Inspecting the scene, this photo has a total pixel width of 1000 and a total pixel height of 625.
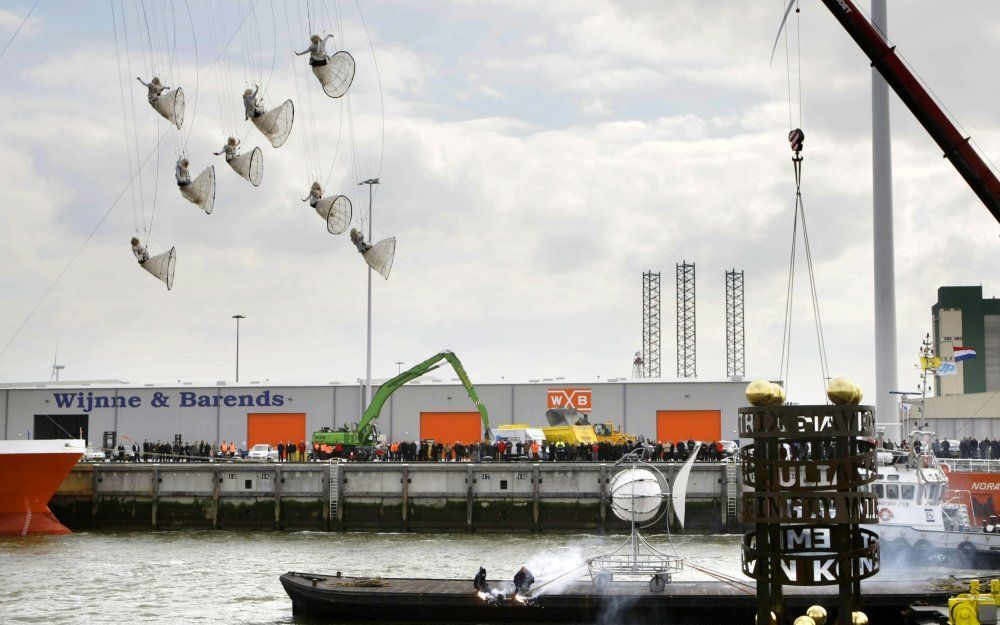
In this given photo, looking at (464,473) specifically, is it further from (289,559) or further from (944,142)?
(944,142)

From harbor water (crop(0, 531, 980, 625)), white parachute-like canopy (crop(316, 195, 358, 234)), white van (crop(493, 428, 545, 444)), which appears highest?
white parachute-like canopy (crop(316, 195, 358, 234))

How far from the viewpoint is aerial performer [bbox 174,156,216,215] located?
4025 cm

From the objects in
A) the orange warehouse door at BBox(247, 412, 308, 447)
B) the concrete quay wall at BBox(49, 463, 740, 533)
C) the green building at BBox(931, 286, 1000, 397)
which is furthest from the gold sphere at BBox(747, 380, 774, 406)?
the green building at BBox(931, 286, 1000, 397)

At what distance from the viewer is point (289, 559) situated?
45250 mm

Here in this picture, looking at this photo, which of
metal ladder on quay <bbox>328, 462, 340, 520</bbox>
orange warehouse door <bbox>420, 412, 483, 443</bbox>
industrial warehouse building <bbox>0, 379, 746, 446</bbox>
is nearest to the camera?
metal ladder on quay <bbox>328, 462, 340, 520</bbox>

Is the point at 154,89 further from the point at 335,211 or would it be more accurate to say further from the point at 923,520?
the point at 923,520

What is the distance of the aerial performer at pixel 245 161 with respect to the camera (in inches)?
1628

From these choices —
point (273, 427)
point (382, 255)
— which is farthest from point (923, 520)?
point (273, 427)

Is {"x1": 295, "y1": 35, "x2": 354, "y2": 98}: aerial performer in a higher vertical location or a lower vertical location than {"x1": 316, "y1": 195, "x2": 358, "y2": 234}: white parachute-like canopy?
higher

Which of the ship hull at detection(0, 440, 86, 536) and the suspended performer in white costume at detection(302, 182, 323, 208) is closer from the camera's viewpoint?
the suspended performer in white costume at detection(302, 182, 323, 208)

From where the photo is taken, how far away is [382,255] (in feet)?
144

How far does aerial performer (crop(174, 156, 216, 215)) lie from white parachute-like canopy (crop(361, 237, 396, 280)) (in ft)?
19.8

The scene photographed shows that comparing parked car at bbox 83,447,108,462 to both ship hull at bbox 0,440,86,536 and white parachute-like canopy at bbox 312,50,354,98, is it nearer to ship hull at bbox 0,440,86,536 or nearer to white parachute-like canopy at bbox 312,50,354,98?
ship hull at bbox 0,440,86,536

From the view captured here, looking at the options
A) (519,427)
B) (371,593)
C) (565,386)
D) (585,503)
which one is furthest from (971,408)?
(371,593)
